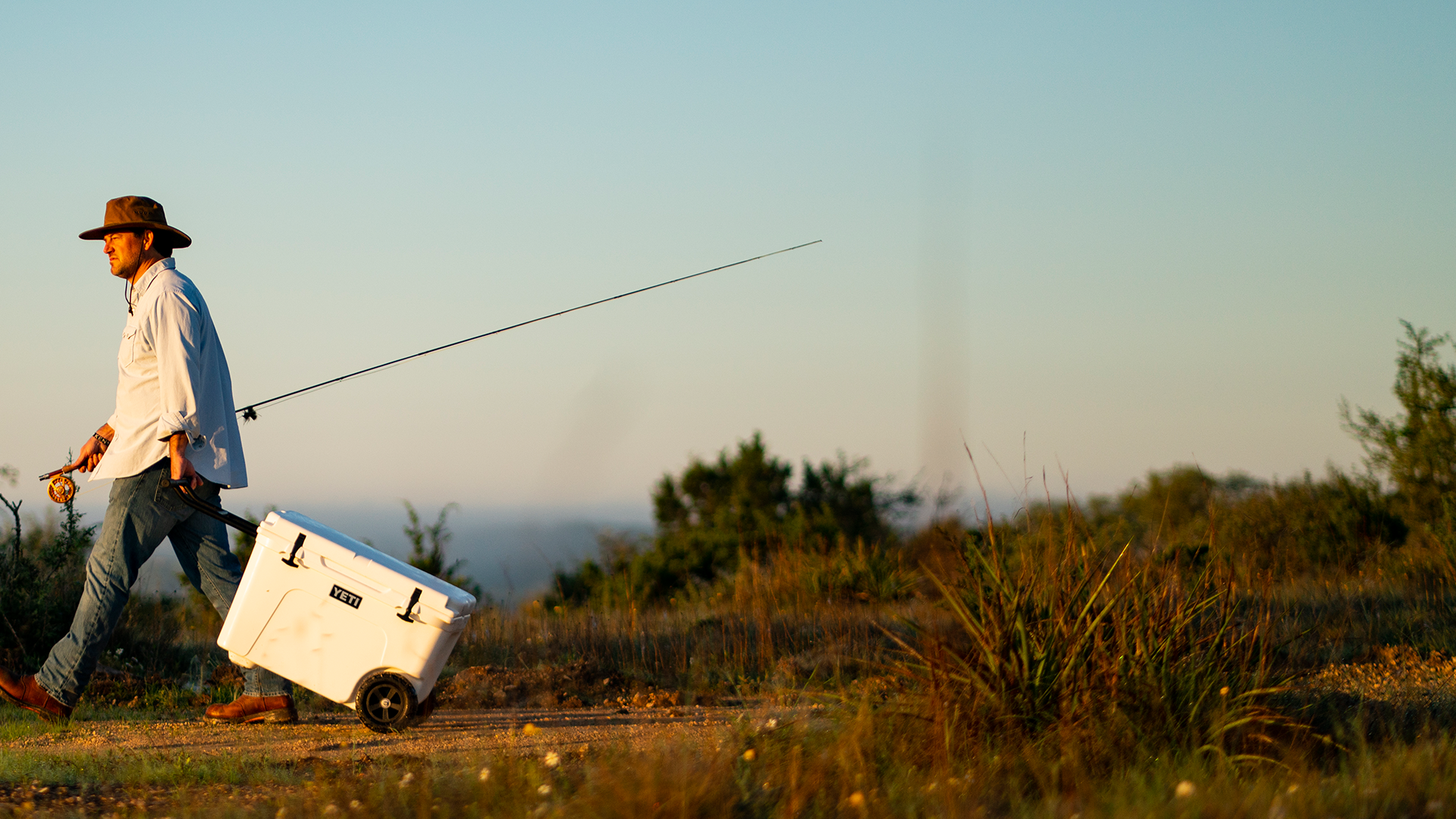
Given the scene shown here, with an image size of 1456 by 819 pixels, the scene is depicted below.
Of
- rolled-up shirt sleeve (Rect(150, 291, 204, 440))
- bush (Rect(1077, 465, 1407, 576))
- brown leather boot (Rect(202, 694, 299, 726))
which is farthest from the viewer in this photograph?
bush (Rect(1077, 465, 1407, 576))

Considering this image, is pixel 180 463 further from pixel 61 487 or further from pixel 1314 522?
pixel 1314 522

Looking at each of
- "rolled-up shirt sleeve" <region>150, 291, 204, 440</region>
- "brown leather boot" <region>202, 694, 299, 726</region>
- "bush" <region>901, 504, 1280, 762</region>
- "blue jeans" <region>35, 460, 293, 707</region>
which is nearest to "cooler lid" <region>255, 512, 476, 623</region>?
"blue jeans" <region>35, 460, 293, 707</region>

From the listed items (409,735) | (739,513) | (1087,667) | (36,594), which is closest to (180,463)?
(409,735)

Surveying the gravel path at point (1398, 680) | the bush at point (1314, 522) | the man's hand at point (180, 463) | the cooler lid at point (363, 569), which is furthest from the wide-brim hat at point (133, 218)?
the bush at point (1314, 522)

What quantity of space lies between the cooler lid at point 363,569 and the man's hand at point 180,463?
0.45 metres

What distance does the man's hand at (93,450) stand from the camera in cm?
536

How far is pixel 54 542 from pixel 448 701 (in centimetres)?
315

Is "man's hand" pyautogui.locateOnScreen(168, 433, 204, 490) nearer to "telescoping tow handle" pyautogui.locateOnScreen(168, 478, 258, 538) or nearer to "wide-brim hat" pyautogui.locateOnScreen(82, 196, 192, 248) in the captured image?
"telescoping tow handle" pyautogui.locateOnScreen(168, 478, 258, 538)

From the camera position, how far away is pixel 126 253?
534cm

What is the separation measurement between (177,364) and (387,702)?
5.98 ft

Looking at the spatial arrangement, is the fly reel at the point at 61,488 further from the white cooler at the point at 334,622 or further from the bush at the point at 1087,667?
the bush at the point at 1087,667

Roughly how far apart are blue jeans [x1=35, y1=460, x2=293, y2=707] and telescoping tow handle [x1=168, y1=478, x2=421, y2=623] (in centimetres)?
6

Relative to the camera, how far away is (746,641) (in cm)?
716

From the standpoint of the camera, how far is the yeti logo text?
466 centimetres
